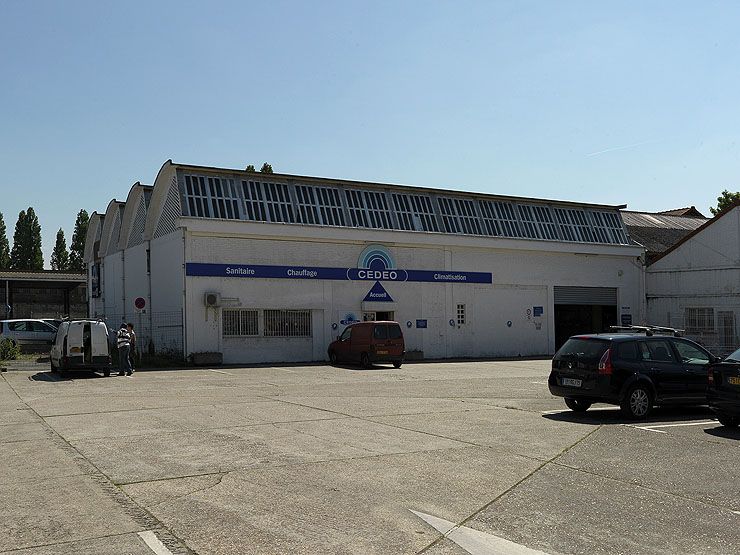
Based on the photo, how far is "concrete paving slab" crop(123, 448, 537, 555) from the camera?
6.33 m

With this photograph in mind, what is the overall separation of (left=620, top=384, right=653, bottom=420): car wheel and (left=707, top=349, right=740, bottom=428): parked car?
125 cm

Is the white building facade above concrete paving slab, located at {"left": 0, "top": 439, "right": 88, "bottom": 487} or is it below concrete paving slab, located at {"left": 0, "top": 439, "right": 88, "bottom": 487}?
above

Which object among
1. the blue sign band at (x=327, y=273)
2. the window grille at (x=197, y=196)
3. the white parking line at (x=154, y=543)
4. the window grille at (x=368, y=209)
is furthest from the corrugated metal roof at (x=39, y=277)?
the white parking line at (x=154, y=543)

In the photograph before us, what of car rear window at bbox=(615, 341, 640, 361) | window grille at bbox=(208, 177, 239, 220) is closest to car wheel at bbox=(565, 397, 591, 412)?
car rear window at bbox=(615, 341, 640, 361)

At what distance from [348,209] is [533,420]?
21.7 m

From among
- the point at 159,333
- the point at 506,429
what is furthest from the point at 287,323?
the point at 506,429

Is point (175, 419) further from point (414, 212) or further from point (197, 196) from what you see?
point (414, 212)

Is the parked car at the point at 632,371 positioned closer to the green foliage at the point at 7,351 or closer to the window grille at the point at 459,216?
the window grille at the point at 459,216

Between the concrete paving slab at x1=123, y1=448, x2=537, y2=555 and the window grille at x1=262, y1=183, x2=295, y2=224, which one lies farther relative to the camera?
the window grille at x1=262, y1=183, x2=295, y2=224

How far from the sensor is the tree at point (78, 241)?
8369cm

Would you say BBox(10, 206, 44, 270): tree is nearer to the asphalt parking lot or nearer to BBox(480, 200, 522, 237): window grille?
BBox(480, 200, 522, 237): window grille

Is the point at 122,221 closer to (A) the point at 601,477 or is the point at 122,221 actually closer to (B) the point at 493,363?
(B) the point at 493,363

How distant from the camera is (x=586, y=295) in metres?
40.5

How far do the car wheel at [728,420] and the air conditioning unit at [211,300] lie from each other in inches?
823
